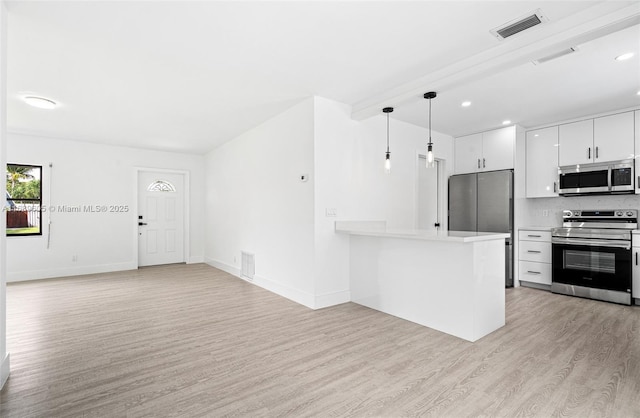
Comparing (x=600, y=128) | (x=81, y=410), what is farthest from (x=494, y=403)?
(x=600, y=128)

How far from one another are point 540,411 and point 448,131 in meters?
4.41

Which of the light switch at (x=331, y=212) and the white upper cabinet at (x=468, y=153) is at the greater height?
the white upper cabinet at (x=468, y=153)

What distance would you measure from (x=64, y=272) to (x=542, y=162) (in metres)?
8.54

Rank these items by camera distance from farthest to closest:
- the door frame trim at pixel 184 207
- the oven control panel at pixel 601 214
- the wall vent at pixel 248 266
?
1. the door frame trim at pixel 184 207
2. the wall vent at pixel 248 266
3. the oven control panel at pixel 601 214

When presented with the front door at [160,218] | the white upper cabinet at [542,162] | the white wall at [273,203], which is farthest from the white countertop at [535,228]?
the front door at [160,218]

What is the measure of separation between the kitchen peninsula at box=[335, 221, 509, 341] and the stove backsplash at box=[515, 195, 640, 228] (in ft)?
7.98

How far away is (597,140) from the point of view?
442 centimetres

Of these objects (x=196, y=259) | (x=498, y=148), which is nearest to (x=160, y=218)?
(x=196, y=259)

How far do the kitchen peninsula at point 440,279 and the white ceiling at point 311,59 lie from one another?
61.7 inches

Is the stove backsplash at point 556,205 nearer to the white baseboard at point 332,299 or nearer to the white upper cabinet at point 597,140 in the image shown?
the white upper cabinet at point 597,140

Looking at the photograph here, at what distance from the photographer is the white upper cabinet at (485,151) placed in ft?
16.4

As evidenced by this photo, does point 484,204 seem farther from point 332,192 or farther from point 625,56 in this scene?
point 332,192

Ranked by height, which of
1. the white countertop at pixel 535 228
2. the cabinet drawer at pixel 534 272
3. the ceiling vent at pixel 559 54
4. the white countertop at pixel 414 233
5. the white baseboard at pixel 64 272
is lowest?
the white baseboard at pixel 64 272

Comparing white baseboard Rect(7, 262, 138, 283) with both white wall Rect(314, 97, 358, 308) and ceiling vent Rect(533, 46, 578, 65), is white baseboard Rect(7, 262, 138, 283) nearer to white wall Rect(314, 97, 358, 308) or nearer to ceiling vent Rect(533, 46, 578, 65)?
white wall Rect(314, 97, 358, 308)
